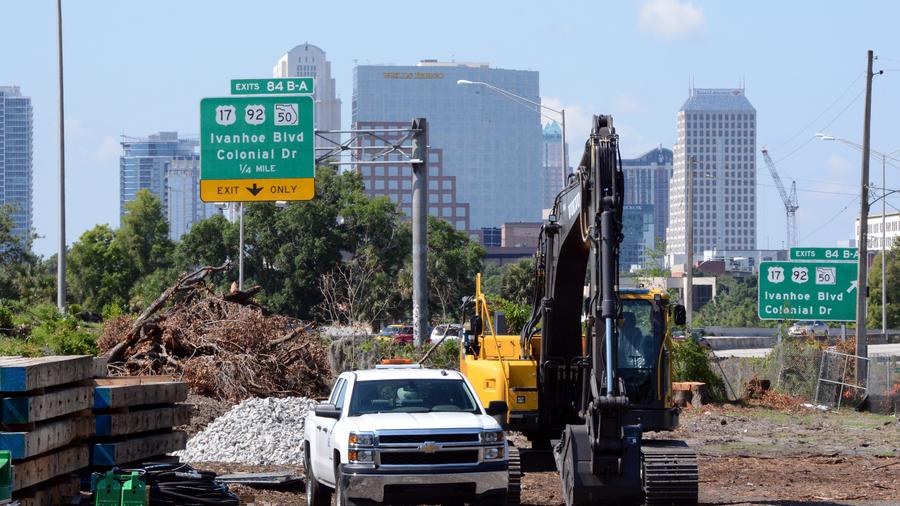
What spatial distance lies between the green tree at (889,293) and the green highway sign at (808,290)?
191ft

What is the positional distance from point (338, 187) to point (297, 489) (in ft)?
152

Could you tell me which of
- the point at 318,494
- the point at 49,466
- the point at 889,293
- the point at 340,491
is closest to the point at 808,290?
the point at 318,494

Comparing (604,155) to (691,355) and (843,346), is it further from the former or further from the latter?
(843,346)

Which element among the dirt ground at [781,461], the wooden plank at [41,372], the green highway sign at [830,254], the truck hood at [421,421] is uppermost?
the green highway sign at [830,254]

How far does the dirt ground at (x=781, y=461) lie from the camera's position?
18.0 m

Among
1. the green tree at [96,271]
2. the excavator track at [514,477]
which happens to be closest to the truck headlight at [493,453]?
the excavator track at [514,477]

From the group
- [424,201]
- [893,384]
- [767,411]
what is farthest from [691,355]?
[424,201]

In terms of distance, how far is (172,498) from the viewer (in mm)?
14609

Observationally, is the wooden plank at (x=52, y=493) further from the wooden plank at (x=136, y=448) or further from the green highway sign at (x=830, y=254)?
the green highway sign at (x=830, y=254)

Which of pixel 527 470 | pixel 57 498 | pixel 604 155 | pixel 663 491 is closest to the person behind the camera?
pixel 57 498

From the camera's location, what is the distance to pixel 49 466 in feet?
44.6

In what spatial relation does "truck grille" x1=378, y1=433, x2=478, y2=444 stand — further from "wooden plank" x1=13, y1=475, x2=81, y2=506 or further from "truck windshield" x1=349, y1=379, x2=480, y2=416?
"wooden plank" x1=13, y1=475, x2=81, y2=506

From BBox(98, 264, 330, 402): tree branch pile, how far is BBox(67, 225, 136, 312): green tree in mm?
50604

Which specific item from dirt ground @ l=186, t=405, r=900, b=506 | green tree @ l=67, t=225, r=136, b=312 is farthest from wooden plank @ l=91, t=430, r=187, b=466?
green tree @ l=67, t=225, r=136, b=312
